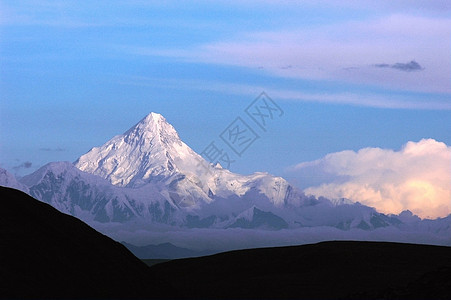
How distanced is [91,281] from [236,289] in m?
38.5

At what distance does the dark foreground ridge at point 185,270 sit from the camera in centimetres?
10369

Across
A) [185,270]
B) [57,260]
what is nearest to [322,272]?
[185,270]

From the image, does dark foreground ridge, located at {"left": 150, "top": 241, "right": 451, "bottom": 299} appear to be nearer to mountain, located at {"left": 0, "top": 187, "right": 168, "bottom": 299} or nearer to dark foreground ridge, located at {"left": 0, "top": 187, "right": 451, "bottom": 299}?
dark foreground ridge, located at {"left": 0, "top": 187, "right": 451, "bottom": 299}

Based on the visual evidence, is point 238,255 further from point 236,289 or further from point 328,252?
point 236,289

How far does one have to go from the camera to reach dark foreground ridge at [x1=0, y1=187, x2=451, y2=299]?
103688 millimetres

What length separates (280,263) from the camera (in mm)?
174875

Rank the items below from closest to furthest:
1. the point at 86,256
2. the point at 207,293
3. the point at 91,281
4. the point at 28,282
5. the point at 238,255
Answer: the point at 28,282
the point at 91,281
the point at 86,256
the point at 207,293
the point at 238,255

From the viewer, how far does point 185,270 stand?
174m

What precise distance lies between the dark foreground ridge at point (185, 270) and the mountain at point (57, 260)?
0.50ft

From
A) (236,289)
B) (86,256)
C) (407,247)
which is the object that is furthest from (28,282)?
(407,247)

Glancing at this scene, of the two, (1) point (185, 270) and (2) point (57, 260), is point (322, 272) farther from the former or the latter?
(2) point (57, 260)

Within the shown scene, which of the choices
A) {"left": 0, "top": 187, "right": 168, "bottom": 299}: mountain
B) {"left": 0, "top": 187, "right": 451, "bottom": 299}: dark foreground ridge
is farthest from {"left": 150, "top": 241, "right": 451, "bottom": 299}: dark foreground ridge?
{"left": 0, "top": 187, "right": 168, "bottom": 299}: mountain

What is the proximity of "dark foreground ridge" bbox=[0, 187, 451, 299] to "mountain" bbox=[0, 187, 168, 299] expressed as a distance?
154mm

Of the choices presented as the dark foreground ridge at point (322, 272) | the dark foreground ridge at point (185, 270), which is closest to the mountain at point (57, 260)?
the dark foreground ridge at point (185, 270)
